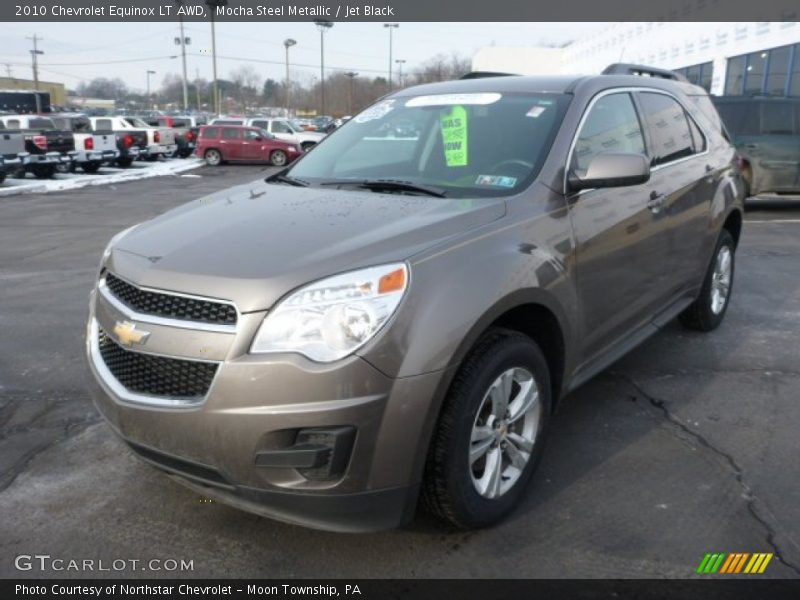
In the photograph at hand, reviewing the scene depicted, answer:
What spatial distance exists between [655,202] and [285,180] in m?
2.07

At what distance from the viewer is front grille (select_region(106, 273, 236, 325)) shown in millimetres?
2303

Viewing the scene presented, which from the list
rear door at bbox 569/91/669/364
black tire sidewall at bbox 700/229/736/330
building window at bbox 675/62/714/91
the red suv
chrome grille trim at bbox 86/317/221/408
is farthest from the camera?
building window at bbox 675/62/714/91

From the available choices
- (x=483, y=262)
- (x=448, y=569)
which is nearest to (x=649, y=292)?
(x=483, y=262)

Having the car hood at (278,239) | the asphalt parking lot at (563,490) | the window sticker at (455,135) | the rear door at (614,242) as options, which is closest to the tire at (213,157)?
the asphalt parking lot at (563,490)

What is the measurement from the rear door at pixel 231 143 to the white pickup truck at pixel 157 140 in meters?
2.26

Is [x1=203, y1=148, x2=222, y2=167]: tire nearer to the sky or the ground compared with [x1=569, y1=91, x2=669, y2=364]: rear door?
nearer to the ground

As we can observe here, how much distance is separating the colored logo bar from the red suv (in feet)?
89.8

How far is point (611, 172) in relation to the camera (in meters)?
3.07

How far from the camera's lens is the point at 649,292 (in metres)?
3.92

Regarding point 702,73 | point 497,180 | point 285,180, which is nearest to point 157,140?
point 702,73

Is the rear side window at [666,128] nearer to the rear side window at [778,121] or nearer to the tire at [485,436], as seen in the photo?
the tire at [485,436]

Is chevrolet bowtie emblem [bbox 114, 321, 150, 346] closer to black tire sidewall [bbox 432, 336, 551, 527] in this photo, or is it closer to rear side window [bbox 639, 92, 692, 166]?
black tire sidewall [bbox 432, 336, 551, 527]

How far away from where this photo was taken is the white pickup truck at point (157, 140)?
27.2 meters

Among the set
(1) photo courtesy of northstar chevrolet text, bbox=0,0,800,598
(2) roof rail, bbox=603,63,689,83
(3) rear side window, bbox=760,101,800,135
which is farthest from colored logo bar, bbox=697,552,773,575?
(3) rear side window, bbox=760,101,800,135
